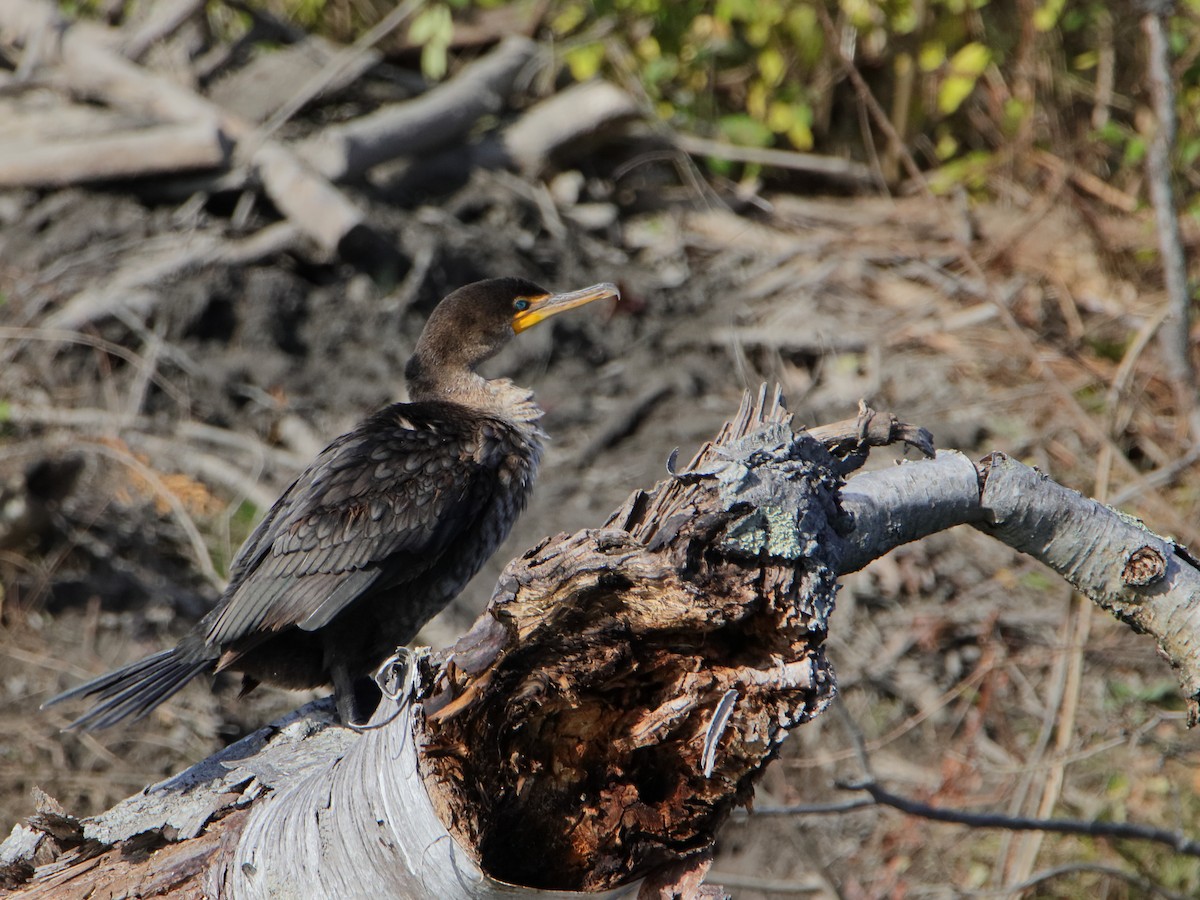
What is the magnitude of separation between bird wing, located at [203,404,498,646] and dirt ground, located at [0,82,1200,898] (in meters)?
1.61

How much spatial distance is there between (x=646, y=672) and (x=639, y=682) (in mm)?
29

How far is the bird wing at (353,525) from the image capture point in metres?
3.34

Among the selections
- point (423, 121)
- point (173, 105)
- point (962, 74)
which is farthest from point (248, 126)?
point (962, 74)

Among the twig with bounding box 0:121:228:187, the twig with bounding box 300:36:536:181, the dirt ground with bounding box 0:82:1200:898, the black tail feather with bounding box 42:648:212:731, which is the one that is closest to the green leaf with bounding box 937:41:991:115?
the dirt ground with bounding box 0:82:1200:898

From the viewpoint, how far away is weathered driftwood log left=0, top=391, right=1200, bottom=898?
180 centimetres

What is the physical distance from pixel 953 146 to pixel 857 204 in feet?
2.13

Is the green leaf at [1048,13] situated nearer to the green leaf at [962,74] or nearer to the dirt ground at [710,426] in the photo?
the green leaf at [962,74]

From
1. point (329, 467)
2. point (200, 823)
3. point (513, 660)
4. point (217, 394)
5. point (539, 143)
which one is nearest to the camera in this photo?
point (513, 660)

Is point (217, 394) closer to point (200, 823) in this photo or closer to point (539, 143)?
point (539, 143)

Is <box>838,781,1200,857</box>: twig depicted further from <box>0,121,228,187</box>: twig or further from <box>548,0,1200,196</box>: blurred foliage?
<box>0,121,228,187</box>: twig

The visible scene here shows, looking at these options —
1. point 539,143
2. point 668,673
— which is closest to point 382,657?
point 668,673

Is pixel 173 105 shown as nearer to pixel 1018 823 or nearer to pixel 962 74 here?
pixel 962 74

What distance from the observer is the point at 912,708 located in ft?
18.1

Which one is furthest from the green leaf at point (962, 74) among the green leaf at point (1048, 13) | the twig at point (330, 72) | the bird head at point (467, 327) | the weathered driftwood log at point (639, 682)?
the weathered driftwood log at point (639, 682)
